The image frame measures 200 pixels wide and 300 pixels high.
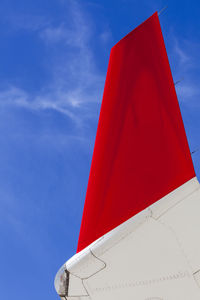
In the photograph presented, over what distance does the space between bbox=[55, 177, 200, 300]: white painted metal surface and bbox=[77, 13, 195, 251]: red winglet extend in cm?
23

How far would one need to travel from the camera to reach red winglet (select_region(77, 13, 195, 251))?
566cm

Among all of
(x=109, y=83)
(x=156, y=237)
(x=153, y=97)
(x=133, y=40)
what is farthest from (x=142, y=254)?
(x=133, y=40)

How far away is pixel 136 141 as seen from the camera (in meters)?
6.00

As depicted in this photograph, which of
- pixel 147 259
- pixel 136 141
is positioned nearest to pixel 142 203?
pixel 147 259

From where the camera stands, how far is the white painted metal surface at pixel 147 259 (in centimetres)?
534

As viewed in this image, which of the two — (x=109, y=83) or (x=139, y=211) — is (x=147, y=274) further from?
(x=109, y=83)

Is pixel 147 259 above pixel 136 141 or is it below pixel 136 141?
below

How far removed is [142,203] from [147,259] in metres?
0.93

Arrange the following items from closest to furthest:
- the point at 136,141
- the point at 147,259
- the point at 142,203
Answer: the point at 142,203, the point at 147,259, the point at 136,141

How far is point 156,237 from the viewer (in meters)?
5.49

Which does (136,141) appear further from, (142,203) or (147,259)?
(147,259)

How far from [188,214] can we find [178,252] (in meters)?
0.68

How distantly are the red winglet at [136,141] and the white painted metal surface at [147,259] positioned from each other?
0.75 feet

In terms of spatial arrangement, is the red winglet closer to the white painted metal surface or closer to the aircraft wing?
the aircraft wing
